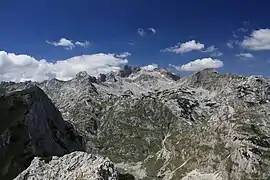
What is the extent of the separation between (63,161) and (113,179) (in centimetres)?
1322

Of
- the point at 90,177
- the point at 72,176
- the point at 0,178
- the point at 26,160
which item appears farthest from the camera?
the point at 26,160

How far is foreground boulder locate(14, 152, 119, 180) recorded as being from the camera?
6862cm

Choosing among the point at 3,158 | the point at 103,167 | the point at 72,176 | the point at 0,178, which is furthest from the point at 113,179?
the point at 3,158

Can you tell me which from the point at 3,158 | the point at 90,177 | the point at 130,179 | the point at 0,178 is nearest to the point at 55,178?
the point at 90,177

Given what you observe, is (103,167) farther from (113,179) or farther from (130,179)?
(130,179)

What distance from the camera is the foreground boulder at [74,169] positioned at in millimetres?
68625

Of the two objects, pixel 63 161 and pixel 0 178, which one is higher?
pixel 63 161

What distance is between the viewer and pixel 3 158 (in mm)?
199125

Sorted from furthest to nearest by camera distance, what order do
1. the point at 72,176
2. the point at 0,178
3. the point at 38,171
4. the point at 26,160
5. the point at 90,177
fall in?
the point at 26,160, the point at 0,178, the point at 38,171, the point at 72,176, the point at 90,177

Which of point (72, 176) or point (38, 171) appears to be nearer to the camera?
point (72, 176)

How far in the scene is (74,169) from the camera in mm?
74250

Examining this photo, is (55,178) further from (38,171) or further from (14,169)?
(14,169)

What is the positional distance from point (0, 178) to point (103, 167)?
124 meters

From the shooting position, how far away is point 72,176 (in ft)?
238
